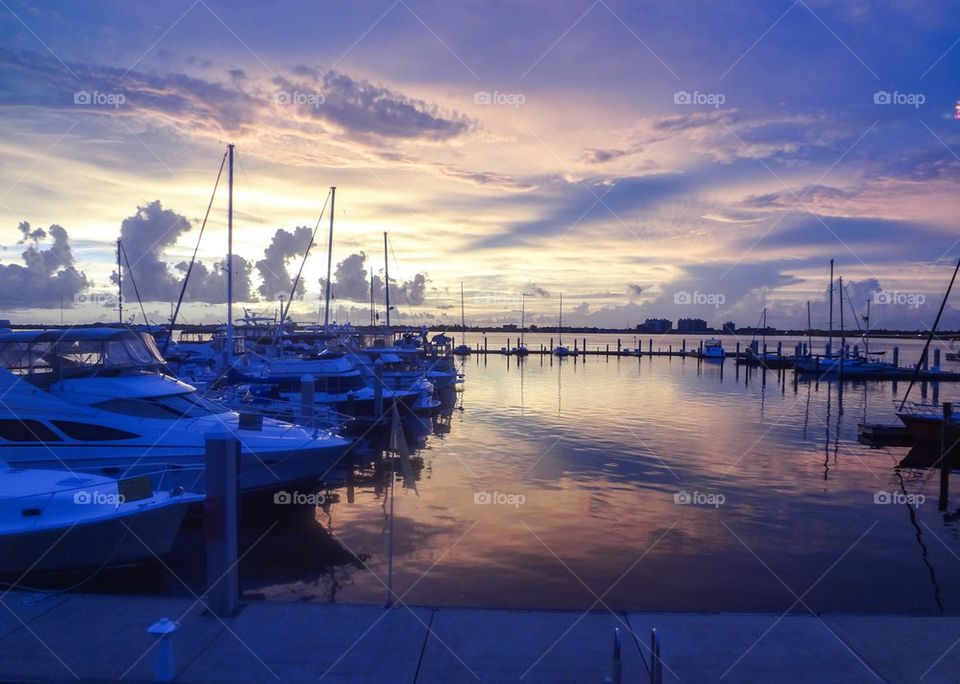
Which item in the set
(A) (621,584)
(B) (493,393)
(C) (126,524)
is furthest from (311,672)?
(B) (493,393)

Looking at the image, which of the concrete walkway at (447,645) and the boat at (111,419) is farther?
the boat at (111,419)

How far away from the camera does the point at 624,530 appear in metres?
16.6

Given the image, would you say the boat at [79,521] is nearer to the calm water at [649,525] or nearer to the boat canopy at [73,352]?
the calm water at [649,525]

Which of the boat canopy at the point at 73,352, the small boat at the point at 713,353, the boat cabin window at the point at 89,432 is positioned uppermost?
the boat canopy at the point at 73,352

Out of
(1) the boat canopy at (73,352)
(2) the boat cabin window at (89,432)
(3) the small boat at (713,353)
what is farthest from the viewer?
(3) the small boat at (713,353)

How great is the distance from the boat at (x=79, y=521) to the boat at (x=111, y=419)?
2494mm

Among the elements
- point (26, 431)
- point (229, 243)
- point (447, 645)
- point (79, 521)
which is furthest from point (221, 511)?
point (229, 243)

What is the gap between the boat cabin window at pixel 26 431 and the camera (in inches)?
602

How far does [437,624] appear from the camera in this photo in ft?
23.9

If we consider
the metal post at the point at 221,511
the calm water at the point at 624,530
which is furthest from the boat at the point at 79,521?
the metal post at the point at 221,511

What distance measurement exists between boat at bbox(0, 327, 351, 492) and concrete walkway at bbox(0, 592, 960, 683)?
303 inches

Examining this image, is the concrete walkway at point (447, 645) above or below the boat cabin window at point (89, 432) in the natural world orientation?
below

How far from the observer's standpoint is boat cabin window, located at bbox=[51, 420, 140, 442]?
15719 millimetres

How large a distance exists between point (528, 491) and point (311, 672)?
14.7 meters
